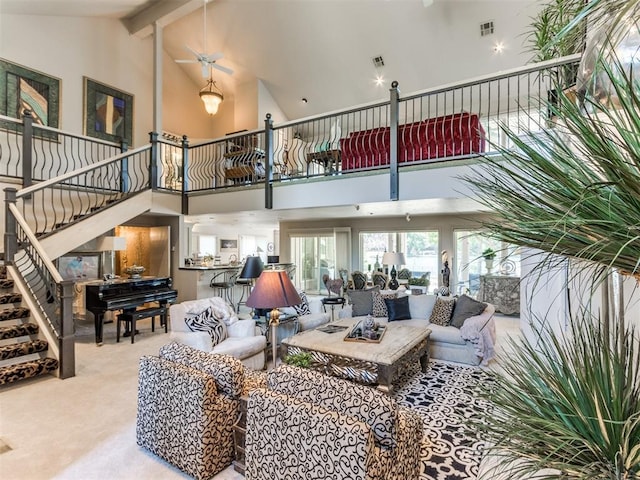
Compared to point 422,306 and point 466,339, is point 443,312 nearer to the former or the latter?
point 422,306

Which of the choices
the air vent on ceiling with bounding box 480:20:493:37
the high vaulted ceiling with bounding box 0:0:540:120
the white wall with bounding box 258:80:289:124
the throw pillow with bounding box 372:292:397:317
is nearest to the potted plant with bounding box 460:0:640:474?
the throw pillow with bounding box 372:292:397:317

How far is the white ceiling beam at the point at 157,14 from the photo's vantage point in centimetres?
721

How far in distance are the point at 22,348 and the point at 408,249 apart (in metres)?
7.67

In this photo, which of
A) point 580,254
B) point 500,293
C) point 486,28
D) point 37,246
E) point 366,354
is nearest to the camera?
point 580,254

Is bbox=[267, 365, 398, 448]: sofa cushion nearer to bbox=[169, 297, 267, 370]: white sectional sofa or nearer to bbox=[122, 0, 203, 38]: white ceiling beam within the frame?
bbox=[169, 297, 267, 370]: white sectional sofa

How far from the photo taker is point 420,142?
14.9 ft

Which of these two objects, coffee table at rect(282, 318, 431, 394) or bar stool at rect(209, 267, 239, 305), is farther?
bar stool at rect(209, 267, 239, 305)

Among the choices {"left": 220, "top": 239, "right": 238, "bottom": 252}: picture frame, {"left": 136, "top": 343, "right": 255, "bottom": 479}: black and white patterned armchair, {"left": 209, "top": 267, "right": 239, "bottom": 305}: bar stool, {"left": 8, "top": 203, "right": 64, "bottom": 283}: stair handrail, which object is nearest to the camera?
{"left": 136, "top": 343, "right": 255, "bottom": 479}: black and white patterned armchair

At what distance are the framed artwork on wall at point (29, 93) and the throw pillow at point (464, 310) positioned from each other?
25.7 ft

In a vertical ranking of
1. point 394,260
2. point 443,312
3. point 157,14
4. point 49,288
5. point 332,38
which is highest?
point 157,14

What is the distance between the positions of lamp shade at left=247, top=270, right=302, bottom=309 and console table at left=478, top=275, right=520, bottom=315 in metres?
5.75

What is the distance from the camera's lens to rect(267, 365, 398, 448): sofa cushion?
5.33 feet

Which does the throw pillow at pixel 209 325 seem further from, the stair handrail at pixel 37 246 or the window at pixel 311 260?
the window at pixel 311 260

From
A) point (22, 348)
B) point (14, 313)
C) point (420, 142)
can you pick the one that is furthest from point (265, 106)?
point (22, 348)
